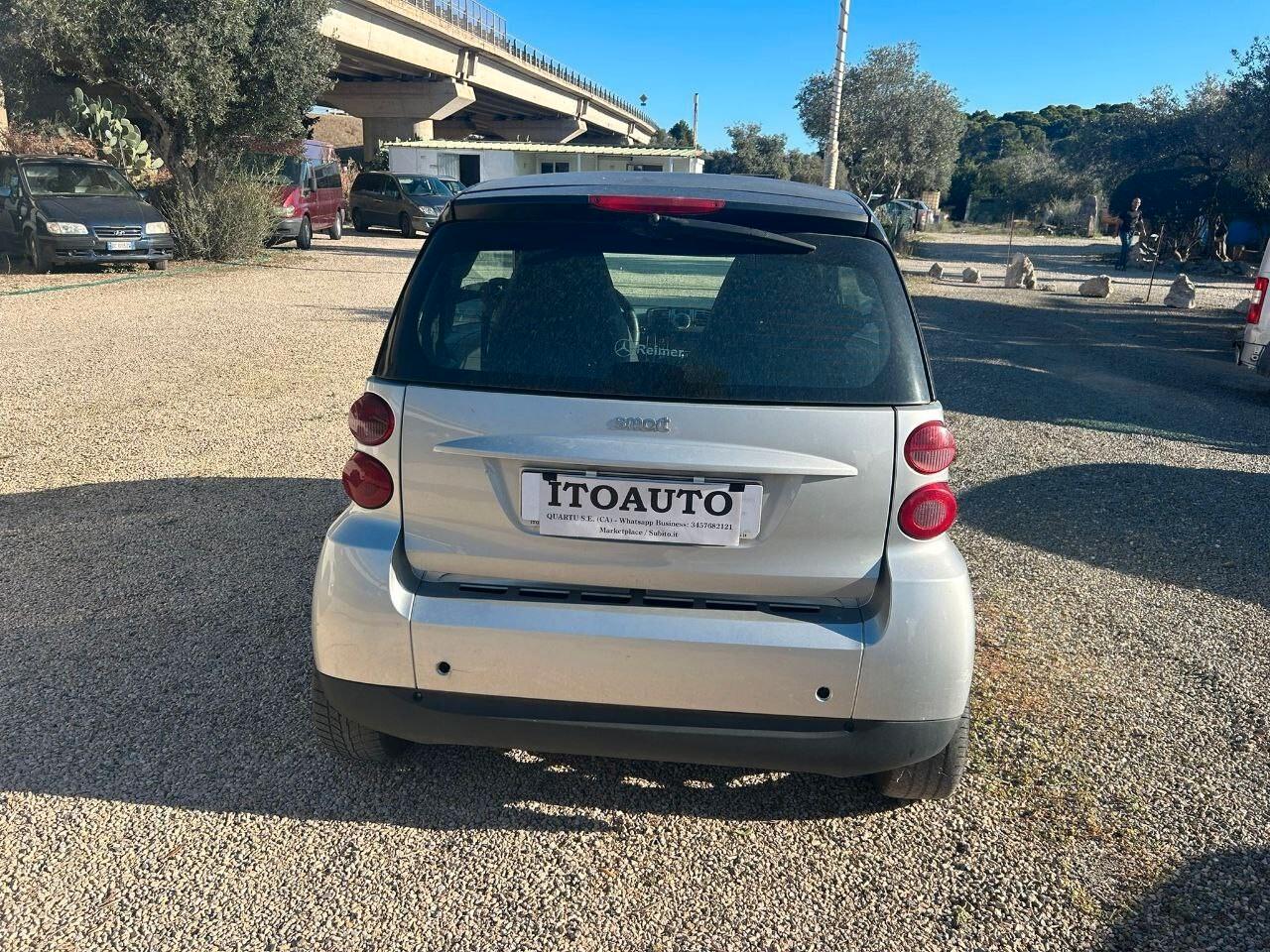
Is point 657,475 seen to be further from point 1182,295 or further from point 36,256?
point 1182,295

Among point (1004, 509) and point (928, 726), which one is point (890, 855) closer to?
point (928, 726)

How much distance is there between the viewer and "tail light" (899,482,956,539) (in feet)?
7.93

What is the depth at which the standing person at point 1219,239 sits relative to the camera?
3059 cm

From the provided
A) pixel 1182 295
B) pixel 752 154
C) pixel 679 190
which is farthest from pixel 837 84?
pixel 752 154

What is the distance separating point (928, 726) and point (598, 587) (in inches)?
36.6

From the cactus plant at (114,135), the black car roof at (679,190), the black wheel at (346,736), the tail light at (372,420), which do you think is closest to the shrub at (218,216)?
the cactus plant at (114,135)

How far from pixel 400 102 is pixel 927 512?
46.7 metres

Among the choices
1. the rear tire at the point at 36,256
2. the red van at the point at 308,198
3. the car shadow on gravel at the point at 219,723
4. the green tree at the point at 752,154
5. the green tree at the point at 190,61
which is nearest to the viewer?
the car shadow on gravel at the point at 219,723

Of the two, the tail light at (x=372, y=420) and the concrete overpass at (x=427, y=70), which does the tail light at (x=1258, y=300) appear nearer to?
A: the tail light at (x=372, y=420)

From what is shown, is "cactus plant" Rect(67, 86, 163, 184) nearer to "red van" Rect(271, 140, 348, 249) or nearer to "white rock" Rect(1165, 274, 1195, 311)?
"red van" Rect(271, 140, 348, 249)

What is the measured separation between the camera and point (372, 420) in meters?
2.51

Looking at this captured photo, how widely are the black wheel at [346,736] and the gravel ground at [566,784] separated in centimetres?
11

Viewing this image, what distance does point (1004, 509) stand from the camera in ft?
19.2

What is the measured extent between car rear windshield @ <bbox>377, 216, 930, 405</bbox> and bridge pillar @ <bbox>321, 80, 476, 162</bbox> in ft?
148
